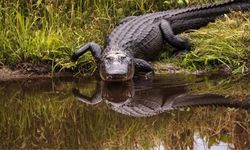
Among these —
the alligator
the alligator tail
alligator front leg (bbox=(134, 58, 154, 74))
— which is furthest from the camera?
the alligator tail

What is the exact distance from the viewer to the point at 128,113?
5707 mm

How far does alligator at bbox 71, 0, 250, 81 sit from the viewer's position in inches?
275

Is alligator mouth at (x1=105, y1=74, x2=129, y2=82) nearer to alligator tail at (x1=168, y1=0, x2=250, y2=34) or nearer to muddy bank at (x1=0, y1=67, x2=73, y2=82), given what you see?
muddy bank at (x1=0, y1=67, x2=73, y2=82)

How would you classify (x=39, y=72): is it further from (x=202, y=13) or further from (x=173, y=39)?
(x=202, y=13)

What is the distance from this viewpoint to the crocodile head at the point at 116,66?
6.79 metres

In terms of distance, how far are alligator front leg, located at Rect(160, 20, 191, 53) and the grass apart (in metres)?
0.13

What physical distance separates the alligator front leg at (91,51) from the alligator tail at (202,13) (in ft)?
4.58

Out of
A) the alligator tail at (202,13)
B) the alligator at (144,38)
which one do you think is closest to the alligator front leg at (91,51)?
the alligator at (144,38)

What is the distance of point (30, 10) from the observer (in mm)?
8297

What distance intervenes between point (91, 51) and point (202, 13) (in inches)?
76.3

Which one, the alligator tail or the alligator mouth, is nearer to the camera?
the alligator mouth

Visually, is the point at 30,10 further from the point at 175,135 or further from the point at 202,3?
the point at 175,135

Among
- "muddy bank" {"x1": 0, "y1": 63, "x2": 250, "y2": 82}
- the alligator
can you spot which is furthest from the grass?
the alligator

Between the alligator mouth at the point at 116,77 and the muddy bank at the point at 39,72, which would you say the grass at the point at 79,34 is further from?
the alligator mouth at the point at 116,77
